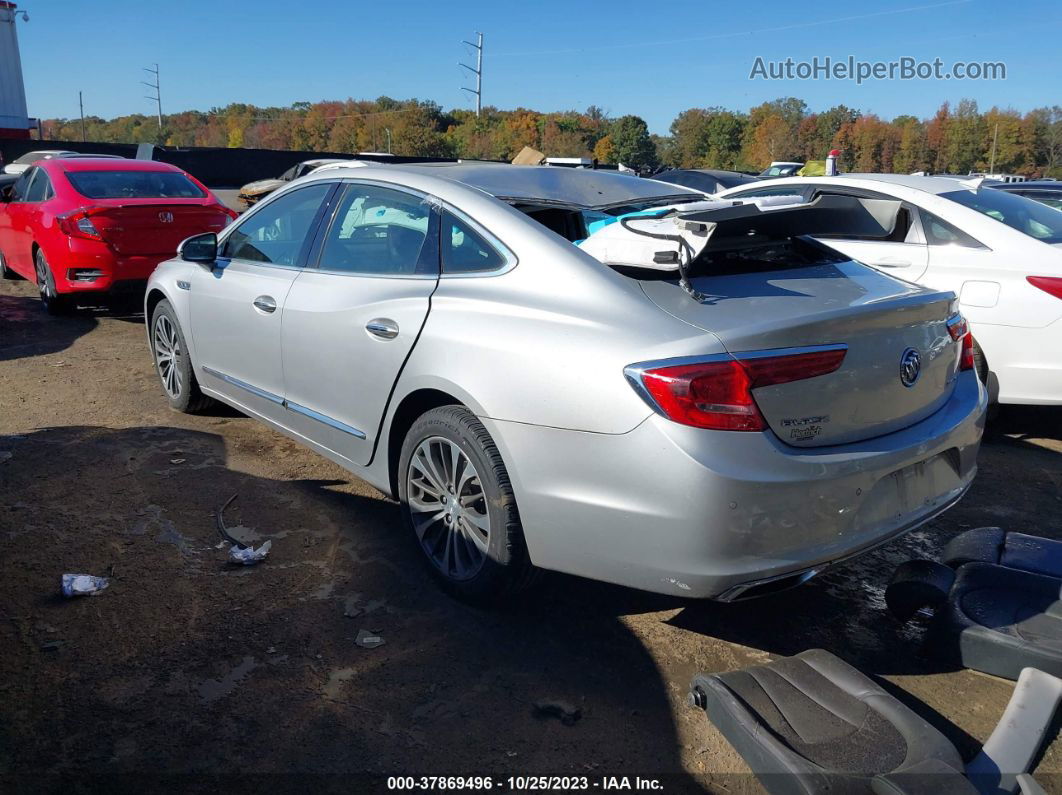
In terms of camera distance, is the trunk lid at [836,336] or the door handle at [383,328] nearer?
the trunk lid at [836,336]

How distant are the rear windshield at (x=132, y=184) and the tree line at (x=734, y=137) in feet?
183

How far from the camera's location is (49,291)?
873 centimetres

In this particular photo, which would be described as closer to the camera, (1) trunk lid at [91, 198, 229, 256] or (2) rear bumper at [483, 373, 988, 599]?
(2) rear bumper at [483, 373, 988, 599]

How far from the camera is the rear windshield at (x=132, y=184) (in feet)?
28.3

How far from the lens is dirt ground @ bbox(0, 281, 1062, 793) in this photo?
8.44 feet

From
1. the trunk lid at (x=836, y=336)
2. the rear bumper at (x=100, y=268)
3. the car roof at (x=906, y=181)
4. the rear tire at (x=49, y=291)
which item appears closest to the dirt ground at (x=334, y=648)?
the trunk lid at (x=836, y=336)

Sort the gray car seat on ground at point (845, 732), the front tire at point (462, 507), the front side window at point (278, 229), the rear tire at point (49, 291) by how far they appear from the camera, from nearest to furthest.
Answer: the gray car seat on ground at point (845, 732) → the front tire at point (462, 507) → the front side window at point (278, 229) → the rear tire at point (49, 291)

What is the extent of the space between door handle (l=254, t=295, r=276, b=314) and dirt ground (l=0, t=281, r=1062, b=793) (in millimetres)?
919

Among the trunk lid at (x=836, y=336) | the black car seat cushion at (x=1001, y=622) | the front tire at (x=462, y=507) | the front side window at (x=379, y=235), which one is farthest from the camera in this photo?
the front side window at (x=379, y=235)

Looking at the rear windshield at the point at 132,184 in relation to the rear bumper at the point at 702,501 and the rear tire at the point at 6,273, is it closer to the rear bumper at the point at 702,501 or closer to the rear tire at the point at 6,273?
the rear tire at the point at 6,273

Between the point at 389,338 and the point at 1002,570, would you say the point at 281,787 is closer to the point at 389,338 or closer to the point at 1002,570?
the point at 389,338

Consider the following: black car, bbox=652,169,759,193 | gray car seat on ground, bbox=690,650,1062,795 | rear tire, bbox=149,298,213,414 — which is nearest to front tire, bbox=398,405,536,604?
gray car seat on ground, bbox=690,650,1062,795

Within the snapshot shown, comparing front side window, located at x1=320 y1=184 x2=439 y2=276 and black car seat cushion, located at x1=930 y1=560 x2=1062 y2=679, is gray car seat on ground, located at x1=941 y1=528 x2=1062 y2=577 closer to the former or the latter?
black car seat cushion, located at x1=930 y1=560 x2=1062 y2=679

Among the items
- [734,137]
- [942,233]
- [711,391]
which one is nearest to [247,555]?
[711,391]
